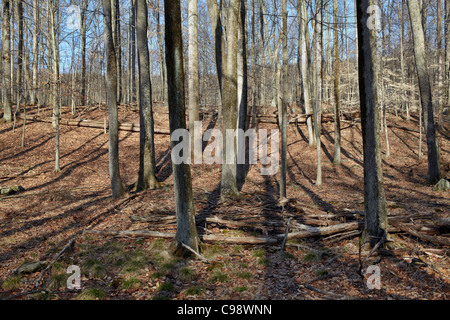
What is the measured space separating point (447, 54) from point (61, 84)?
2507cm

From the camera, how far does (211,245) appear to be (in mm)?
6309

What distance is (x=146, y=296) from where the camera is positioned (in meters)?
4.64

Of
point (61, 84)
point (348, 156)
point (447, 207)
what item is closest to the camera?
point (447, 207)

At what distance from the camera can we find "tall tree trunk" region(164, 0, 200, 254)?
5.43 meters

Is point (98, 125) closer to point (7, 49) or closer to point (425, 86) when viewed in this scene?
point (7, 49)

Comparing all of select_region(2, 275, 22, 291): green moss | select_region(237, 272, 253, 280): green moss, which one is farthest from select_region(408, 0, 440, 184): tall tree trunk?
select_region(2, 275, 22, 291): green moss

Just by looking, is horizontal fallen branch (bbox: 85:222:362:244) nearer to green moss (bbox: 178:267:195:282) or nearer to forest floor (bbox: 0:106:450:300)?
forest floor (bbox: 0:106:450:300)

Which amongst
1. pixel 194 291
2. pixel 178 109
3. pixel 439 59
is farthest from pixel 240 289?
pixel 439 59

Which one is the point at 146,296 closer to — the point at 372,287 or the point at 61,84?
the point at 372,287

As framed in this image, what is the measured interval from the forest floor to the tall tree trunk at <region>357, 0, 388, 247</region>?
1.69 feet

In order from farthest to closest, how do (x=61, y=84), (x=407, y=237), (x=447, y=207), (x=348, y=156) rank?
(x=348, y=156)
(x=61, y=84)
(x=447, y=207)
(x=407, y=237)

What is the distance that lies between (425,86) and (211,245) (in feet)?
35.1
